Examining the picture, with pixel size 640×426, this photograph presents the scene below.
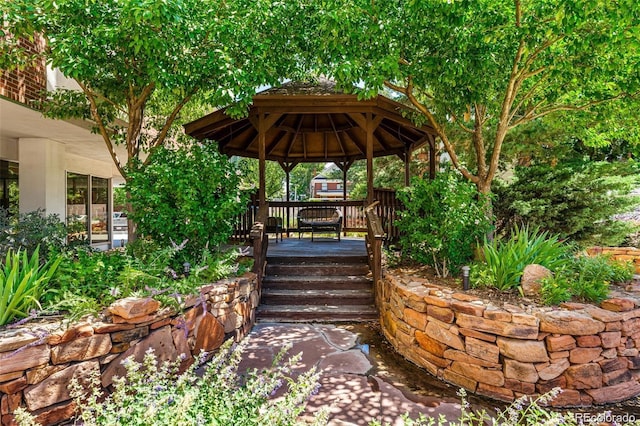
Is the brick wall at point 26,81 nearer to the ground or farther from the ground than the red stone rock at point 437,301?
farther from the ground

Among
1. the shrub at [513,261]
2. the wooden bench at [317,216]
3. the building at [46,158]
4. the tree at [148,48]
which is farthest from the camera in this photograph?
the wooden bench at [317,216]

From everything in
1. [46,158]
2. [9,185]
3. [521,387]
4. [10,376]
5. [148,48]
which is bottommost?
[521,387]

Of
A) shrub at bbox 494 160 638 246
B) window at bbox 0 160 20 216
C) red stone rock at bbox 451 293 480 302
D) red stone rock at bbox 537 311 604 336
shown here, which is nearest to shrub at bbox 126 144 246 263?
red stone rock at bbox 451 293 480 302

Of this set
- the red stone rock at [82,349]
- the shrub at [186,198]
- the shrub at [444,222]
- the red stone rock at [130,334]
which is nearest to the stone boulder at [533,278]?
the shrub at [444,222]

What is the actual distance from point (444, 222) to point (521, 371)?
6.19 feet

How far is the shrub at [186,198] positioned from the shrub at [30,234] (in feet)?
3.36

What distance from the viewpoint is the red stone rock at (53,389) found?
2498 millimetres

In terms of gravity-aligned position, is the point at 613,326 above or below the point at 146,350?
above

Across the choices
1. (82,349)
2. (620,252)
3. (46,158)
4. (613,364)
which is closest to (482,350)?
(613,364)

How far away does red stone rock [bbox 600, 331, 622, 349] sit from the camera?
3.25 metres

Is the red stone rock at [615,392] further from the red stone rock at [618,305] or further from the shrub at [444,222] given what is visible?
the shrub at [444,222]

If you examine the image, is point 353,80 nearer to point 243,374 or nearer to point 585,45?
point 585,45

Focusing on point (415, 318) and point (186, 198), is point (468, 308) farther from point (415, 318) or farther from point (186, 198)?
point (186, 198)

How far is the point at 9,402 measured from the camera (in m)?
2.43
